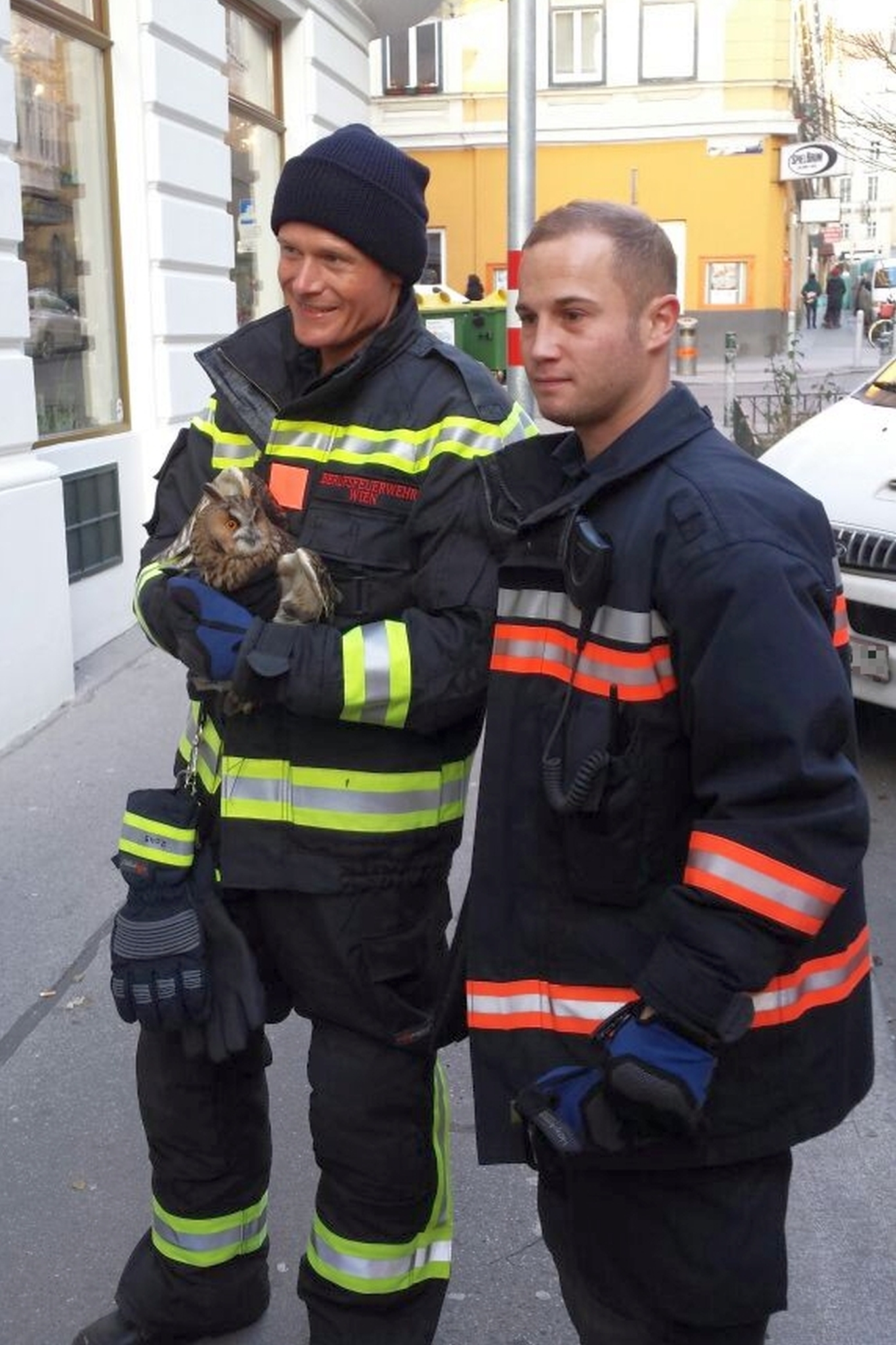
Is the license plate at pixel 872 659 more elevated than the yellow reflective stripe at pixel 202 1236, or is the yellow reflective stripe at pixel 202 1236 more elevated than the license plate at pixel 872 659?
the license plate at pixel 872 659

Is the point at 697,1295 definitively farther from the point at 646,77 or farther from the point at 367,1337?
the point at 646,77

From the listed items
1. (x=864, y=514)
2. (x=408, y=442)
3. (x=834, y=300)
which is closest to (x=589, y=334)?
(x=408, y=442)


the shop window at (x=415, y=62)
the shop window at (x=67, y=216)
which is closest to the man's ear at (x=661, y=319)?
the shop window at (x=67, y=216)

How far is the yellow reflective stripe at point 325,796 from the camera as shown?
235cm

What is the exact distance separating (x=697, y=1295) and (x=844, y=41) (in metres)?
11.5

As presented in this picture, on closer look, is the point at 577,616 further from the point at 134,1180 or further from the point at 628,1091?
the point at 134,1180

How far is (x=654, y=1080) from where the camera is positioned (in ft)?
5.59

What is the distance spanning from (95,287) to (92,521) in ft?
4.59

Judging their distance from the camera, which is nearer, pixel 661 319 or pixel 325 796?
pixel 661 319

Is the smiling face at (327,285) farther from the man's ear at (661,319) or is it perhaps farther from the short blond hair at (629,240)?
the man's ear at (661,319)

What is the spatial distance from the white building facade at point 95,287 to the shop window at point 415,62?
77.9 ft

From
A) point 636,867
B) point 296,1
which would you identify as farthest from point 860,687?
point 296,1

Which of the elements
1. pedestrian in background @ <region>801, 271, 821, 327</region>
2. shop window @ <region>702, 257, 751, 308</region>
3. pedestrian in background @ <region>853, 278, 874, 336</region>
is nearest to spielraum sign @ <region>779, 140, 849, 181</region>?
shop window @ <region>702, 257, 751, 308</region>

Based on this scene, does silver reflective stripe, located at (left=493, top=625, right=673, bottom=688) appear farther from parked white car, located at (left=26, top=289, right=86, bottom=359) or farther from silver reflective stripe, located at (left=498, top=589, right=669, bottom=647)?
parked white car, located at (left=26, top=289, right=86, bottom=359)
